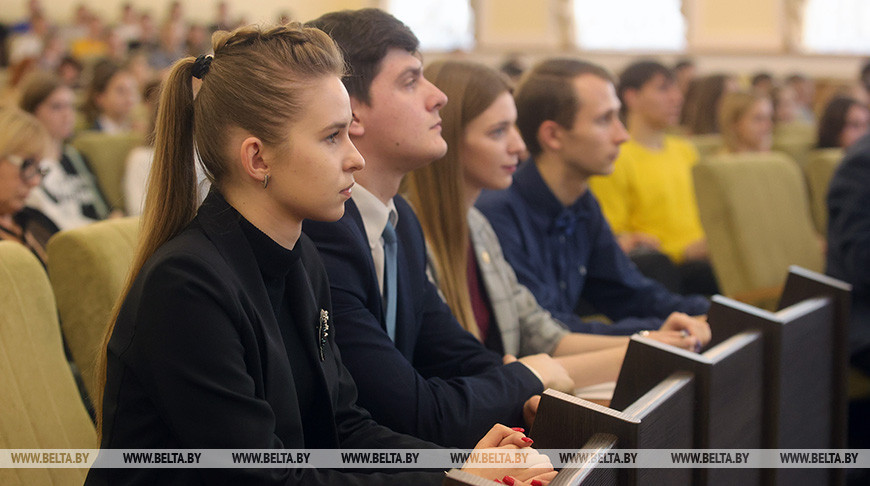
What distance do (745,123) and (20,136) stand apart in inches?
135

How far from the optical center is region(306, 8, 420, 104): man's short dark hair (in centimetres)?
159

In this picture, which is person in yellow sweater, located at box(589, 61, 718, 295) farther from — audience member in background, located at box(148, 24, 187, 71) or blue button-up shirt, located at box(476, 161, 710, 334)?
audience member in background, located at box(148, 24, 187, 71)

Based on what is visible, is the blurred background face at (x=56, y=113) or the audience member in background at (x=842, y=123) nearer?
the blurred background face at (x=56, y=113)

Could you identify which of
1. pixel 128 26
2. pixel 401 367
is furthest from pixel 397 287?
pixel 128 26

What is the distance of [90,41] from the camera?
32.7 feet

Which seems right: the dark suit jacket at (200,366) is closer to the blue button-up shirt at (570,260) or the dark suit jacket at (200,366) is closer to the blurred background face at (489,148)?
the blurred background face at (489,148)

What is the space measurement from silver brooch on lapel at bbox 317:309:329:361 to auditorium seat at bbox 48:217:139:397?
0.45m

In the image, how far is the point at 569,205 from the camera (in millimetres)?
2406

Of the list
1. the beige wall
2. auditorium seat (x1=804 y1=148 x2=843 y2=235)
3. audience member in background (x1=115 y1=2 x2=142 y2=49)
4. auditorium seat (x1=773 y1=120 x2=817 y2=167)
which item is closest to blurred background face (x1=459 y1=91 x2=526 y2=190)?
auditorium seat (x1=804 y1=148 x2=843 y2=235)

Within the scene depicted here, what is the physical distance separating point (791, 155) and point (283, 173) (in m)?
4.43

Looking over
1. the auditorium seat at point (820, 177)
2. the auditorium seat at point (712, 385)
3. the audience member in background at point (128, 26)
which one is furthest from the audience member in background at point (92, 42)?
the auditorium seat at point (712, 385)

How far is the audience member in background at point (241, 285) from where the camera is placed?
3.40 feet

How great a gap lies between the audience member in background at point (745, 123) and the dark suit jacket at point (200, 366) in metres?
3.83

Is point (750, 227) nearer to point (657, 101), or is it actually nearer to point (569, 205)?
point (569, 205)
